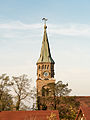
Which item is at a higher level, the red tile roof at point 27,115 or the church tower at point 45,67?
the church tower at point 45,67

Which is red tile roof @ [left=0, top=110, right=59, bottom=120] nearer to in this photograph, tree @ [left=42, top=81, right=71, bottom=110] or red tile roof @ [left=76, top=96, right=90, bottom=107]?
tree @ [left=42, top=81, right=71, bottom=110]

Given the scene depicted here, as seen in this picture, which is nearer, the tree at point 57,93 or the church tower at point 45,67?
the tree at point 57,93

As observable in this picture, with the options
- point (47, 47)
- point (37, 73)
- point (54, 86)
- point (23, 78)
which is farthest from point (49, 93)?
point (47, 47)

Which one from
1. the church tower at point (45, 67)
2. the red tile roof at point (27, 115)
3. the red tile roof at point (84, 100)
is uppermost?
the church tower at point (45, 67)

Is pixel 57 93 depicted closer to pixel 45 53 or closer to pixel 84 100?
pixel 84 100

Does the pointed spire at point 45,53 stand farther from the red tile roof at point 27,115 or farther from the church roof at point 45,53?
the red tile roof at point 27,115

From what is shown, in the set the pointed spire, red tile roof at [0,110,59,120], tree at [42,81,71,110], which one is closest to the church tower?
the pointed spire

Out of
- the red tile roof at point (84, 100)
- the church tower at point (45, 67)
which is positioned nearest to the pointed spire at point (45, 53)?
the church tower at point (45, 67)

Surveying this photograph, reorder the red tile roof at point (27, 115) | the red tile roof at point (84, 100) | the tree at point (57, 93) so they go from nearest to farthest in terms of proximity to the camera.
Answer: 1. the red tile roof at point (27, 115)
2. the tree at point (57, 93)
3. the red tile roof at point (84, 100)

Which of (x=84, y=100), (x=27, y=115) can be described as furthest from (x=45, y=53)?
(x=27, y=115)

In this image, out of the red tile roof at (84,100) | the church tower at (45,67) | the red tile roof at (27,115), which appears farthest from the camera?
the church tower at (45,67)

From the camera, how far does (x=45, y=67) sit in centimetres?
7112

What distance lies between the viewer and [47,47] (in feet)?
241

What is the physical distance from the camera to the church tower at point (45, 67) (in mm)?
68125
